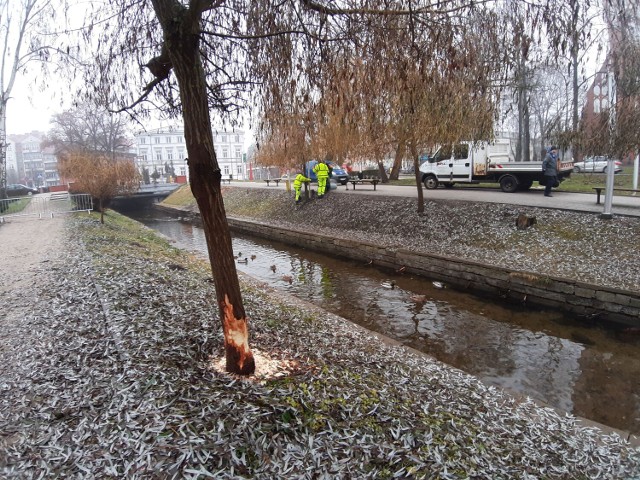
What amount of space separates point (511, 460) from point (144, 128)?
5441 mm

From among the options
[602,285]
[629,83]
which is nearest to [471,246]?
[602,285]

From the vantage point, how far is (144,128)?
538 cm

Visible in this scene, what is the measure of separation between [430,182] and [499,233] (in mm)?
8737

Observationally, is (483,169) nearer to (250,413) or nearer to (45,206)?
(250,413)

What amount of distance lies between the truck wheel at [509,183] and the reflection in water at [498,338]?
8.76 m

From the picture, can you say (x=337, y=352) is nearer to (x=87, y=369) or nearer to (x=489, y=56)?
(x=87, y=369)

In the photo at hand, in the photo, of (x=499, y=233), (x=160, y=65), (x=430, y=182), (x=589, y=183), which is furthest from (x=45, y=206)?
(x=589, y=183)

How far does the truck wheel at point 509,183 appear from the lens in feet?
55.0

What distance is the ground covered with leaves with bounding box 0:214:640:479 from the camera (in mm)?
2703

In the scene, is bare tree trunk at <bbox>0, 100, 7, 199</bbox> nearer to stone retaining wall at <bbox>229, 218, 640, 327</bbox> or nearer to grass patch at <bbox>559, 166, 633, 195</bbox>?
stone retaining wall at <bbox>229, 218, 640, 327</bbox>

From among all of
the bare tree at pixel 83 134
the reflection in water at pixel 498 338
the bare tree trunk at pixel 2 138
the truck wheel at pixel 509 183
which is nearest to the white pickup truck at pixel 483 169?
the truck wheel at pixel 509 183

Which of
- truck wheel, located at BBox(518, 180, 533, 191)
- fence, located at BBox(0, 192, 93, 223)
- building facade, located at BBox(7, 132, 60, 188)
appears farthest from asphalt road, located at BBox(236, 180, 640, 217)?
building facade, located at BBox(7, 132, 60, 188)

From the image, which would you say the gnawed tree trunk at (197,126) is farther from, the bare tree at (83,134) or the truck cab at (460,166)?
the bare tree at (83,134)

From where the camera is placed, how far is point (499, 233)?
37.9 ft
